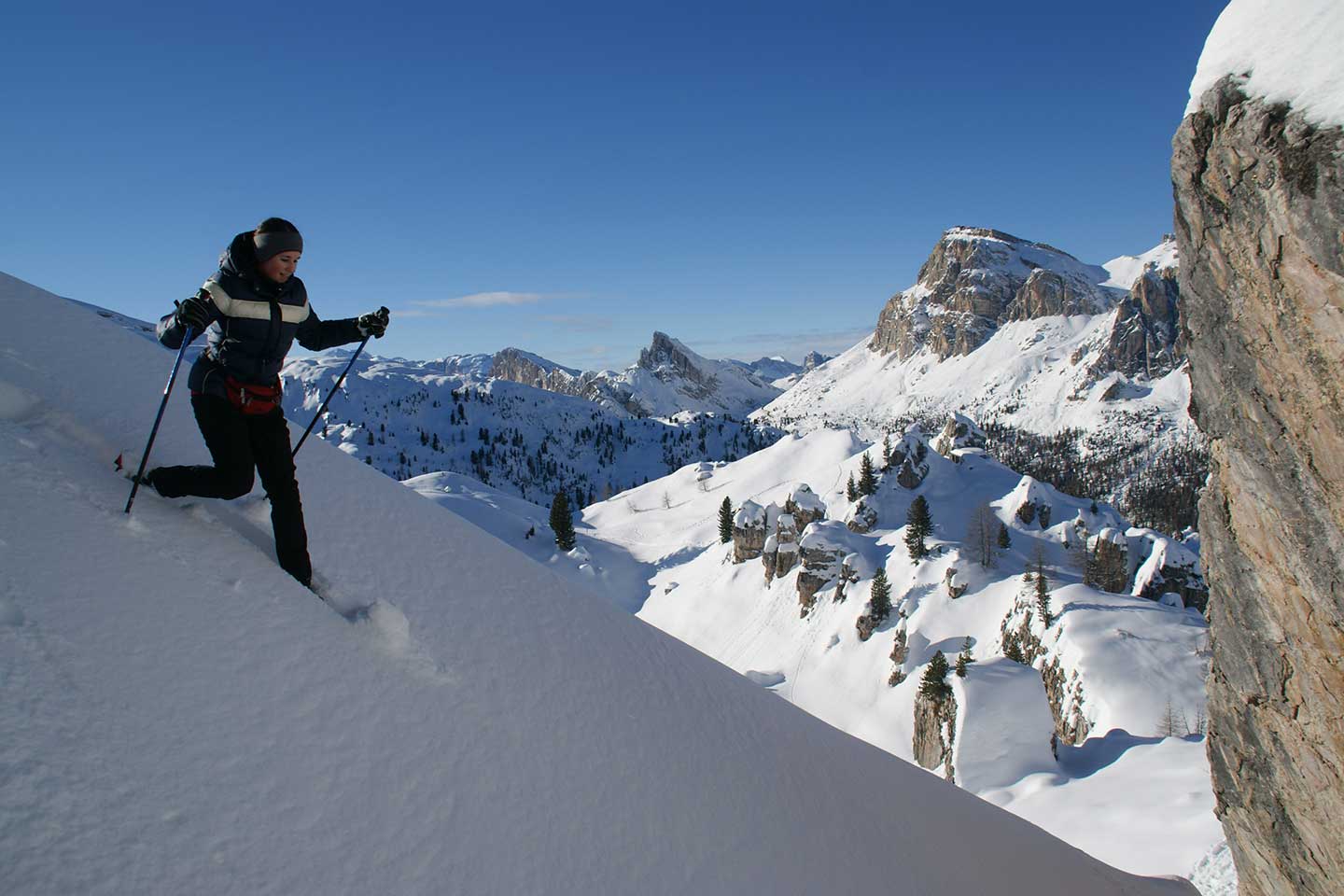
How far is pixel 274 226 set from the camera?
5.05 meters

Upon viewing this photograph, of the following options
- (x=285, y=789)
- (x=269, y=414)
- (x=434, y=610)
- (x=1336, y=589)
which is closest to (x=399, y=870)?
(x=285, y=789)

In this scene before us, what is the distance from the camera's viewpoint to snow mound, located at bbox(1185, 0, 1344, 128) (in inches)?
221

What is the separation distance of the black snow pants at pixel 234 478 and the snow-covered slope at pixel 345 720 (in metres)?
0.18

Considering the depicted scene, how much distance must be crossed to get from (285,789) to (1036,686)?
3981 cm

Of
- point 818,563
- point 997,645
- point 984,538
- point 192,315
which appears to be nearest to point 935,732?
point 997,645

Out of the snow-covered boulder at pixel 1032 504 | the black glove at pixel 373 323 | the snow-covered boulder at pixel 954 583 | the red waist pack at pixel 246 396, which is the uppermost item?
the snow-covered boulder at pixel 1032 504

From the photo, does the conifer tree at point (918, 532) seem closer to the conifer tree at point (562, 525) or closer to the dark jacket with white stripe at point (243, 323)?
the conifer tree at point (562, 525)

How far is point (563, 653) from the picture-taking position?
6207 mm

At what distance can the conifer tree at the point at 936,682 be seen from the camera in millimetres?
38406

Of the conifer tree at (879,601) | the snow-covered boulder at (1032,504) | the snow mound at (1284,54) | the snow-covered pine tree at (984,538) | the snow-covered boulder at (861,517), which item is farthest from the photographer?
the snow-covered boulder at (861,517)

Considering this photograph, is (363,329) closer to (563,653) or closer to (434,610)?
(434,610)

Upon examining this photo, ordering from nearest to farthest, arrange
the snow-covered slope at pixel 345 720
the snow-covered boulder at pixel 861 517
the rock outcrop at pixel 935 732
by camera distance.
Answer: the snow-covered slope at pixel 345 720 → the rock outcrop at pixel 935 732 → the snow-covered boulder at pixel 861 517

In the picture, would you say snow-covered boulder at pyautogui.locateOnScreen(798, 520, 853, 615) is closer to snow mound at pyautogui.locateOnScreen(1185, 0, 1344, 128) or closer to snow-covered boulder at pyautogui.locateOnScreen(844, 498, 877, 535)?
snow-covered boulder at pyautogui.locateOnScreen(844, 498, 877, 535)

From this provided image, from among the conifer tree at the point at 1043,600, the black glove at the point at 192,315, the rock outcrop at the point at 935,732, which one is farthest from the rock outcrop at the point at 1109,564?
the black glove at the point at 192,315
